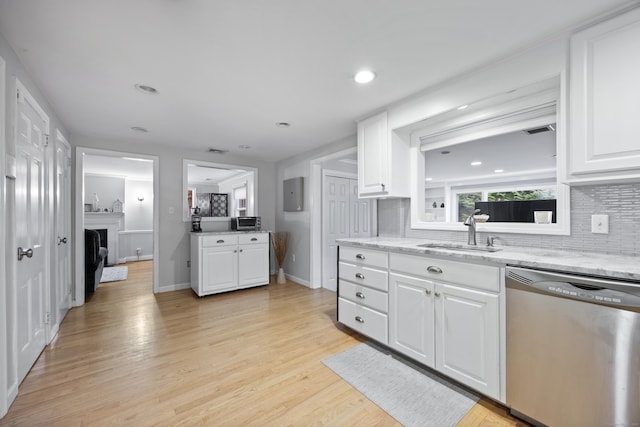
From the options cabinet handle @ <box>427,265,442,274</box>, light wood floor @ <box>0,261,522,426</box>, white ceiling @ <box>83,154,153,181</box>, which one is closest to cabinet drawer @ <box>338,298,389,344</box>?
light wood floor @ <box>0,261,522,426</box>

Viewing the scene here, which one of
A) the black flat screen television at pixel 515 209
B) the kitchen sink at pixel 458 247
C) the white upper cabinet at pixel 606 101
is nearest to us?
the white upper cabinet at pixel 606 101

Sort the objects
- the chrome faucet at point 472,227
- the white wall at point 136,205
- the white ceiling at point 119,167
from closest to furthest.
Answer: the chrome faucet at point 472,227 < the white ceiling at point 119,167 < the white wall at point 136,205

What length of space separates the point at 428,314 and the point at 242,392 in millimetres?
1365

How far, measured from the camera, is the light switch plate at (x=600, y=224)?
1597 mm

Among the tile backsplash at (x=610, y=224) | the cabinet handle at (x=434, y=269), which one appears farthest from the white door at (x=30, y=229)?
the tile backsplash at (x=610, y=224)

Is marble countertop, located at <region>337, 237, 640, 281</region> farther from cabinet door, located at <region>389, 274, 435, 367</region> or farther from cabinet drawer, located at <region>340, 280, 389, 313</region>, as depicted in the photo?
cabinet drawer, located at <region>340, 280, 389, 313</region>

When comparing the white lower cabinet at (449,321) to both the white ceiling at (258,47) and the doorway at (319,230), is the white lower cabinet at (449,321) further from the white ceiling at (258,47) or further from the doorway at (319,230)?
the doorway at (319,230)

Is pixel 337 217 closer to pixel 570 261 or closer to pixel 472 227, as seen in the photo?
pixel 472 227

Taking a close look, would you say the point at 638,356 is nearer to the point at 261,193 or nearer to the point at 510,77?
the point at 510,77

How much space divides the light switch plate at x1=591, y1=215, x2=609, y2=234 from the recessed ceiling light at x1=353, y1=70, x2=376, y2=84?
1.73 m

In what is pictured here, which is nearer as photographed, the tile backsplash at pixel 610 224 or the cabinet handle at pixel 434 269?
the tile backsplash at pixel 610 224

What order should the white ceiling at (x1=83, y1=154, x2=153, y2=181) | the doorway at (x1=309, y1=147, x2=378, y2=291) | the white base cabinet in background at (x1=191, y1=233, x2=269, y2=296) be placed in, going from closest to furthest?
the white base cabinet in background at (x1=191, y1=233, x2=269, y2=296) → the doorway at (x1=309, y1=147, x2=378, y2=291) → the white ceiling at (x1=83, y1=154, x2=153, y2=181)

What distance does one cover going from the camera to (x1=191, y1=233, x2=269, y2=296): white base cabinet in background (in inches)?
151

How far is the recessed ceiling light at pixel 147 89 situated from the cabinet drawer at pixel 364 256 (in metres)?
2.19
